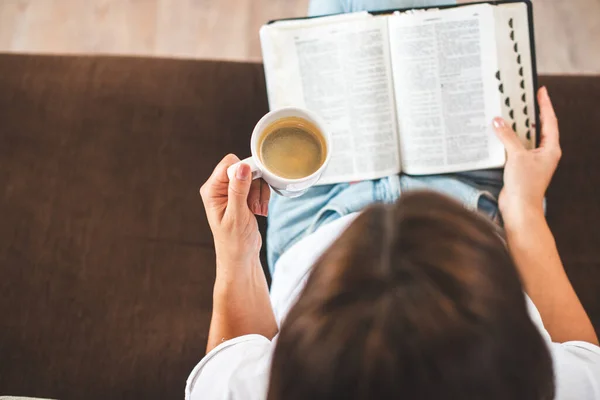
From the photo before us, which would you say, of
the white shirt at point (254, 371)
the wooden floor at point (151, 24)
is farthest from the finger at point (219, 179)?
the wooden floor at point (151, 24)

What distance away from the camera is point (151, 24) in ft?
4.31

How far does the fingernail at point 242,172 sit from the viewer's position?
1.82 feet

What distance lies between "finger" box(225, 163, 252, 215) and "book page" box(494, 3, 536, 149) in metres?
0.49

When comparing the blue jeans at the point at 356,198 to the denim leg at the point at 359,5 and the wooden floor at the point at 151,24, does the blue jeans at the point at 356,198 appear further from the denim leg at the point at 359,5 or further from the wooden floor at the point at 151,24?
the wooden floor at the point at 151,24

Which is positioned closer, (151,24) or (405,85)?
(405,85)

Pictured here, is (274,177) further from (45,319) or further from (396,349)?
(45,319)

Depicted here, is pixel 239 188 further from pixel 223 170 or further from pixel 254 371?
pixel 254 371

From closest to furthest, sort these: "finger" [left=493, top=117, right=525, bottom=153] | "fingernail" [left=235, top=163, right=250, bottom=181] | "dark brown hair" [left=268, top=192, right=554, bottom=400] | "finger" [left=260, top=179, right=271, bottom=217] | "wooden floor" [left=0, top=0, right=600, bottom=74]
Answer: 1. "dark brown hair" [left=268, top=192, right=554, bottom=400]
2. "fingernail" [left=235, top=163, right=250, bottom=181]
3. "finger" [left=260, top=179, right=271, bottom=217]
4. "finger" [left=493, top=117, right=525, bottom=153]
5. "wooden floor" [left=0, top=0, right=600, bottom=74]

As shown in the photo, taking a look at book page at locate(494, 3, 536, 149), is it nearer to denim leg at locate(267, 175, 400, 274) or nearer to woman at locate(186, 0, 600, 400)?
denim leg at locate(267, 175, 400, 274)

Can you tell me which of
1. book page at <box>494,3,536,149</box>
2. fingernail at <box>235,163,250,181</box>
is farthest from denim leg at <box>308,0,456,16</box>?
fingernail at <box>235,163,250,181</box>

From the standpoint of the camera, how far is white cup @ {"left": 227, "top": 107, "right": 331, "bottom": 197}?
1.86ft

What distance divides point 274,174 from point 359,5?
0.46m

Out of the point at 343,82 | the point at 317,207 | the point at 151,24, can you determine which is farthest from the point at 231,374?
the point at 151,24

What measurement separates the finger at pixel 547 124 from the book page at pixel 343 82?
0.25 m
